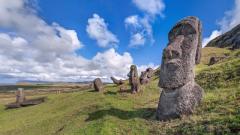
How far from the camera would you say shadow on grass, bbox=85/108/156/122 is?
21.6m

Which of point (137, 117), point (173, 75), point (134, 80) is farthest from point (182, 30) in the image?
point (134, 80)

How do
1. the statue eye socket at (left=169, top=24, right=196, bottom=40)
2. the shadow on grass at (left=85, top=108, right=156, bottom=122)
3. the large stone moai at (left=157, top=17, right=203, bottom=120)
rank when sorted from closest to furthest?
the large stone moai at (left=157, top=17, right=203, bottom=120) → the statue eye socket at (left=169, top=24, right=196, bottom=40) → the shadow on grass at (left=85, top=108, right=156, bottom=122)

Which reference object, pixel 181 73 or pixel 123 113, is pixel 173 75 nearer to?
pixel 181 73

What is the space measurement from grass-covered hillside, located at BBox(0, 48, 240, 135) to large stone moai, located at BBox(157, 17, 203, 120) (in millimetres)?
804

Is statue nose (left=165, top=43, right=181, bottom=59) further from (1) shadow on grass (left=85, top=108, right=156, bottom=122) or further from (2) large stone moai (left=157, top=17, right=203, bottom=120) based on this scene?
(1) shadow on grass (left=85, top=108, right=156, bottom=122)

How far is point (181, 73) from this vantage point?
19344mm

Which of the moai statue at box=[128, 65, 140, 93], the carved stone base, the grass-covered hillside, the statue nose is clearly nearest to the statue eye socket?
the statue nose

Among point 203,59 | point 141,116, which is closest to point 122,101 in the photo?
point 141,116

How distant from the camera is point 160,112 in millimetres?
19578

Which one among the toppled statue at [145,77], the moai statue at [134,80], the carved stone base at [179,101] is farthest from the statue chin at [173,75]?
the toppled statue at [145,77]

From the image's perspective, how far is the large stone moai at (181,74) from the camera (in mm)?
18750

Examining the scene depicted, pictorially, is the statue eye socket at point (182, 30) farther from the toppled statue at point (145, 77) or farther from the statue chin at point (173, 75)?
the toppled statue at point (145, 77)

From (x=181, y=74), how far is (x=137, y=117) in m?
5.01

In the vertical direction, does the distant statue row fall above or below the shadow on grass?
above
